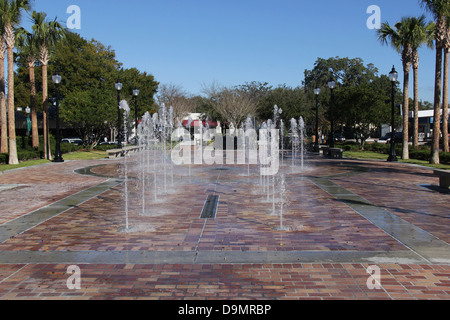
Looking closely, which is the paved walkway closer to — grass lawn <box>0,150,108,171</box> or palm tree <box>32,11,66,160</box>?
grass lawn <box>0,150,108,171</box>

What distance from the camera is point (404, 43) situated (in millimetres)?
23531

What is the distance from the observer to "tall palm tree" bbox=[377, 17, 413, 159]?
908 inches

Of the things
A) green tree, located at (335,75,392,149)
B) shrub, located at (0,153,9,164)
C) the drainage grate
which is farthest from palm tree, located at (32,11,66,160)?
green tree, located at (335,75,392,149)

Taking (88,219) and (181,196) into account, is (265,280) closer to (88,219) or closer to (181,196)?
(88,219)

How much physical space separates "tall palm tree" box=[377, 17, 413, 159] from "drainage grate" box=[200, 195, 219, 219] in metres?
16.9

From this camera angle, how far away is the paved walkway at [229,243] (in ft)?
14.7

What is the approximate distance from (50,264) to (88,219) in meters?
2.76

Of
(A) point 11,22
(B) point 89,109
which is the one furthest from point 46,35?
(B) point 89,109
